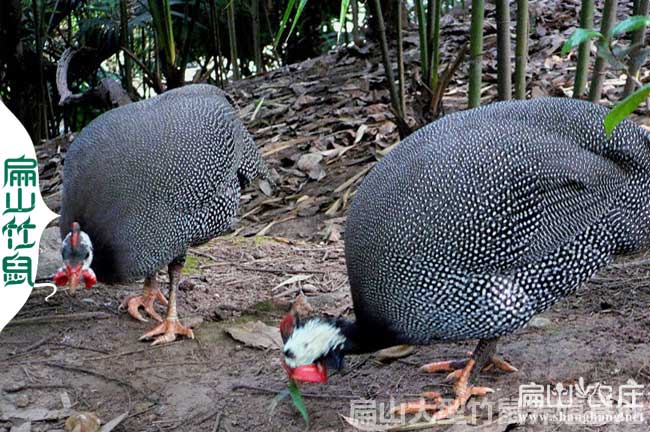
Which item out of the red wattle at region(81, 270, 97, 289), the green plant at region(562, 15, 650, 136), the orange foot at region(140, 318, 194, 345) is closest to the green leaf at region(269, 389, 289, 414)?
the orange foot at region(140, 318, 194, 345)

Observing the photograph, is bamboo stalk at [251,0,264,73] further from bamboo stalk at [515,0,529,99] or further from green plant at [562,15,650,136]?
green plant at [562,15,650,136]

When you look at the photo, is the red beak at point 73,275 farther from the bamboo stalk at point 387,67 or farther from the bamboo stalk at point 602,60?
the bamboo stalk at point 602,60

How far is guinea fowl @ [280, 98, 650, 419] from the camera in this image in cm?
318

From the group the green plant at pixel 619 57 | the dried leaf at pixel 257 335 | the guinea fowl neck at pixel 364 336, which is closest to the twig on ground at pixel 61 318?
the dried leaf at pixel 257 335

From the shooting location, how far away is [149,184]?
4.23 meters

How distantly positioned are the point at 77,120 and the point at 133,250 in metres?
7.92

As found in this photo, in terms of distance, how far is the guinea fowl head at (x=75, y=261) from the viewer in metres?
3.94

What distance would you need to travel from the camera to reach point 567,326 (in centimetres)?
383

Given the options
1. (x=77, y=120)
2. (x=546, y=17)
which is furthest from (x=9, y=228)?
(x=77, y=120)

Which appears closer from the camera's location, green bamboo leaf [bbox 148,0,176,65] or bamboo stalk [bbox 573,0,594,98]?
bamboo stalk [bbox 573,0,594,98]

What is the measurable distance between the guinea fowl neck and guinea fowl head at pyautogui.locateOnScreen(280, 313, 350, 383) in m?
0.01

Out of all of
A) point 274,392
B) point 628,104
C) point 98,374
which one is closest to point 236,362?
point 274,392

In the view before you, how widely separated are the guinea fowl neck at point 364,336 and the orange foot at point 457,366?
0.36 metres

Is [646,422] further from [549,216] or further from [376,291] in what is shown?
[376,291]
